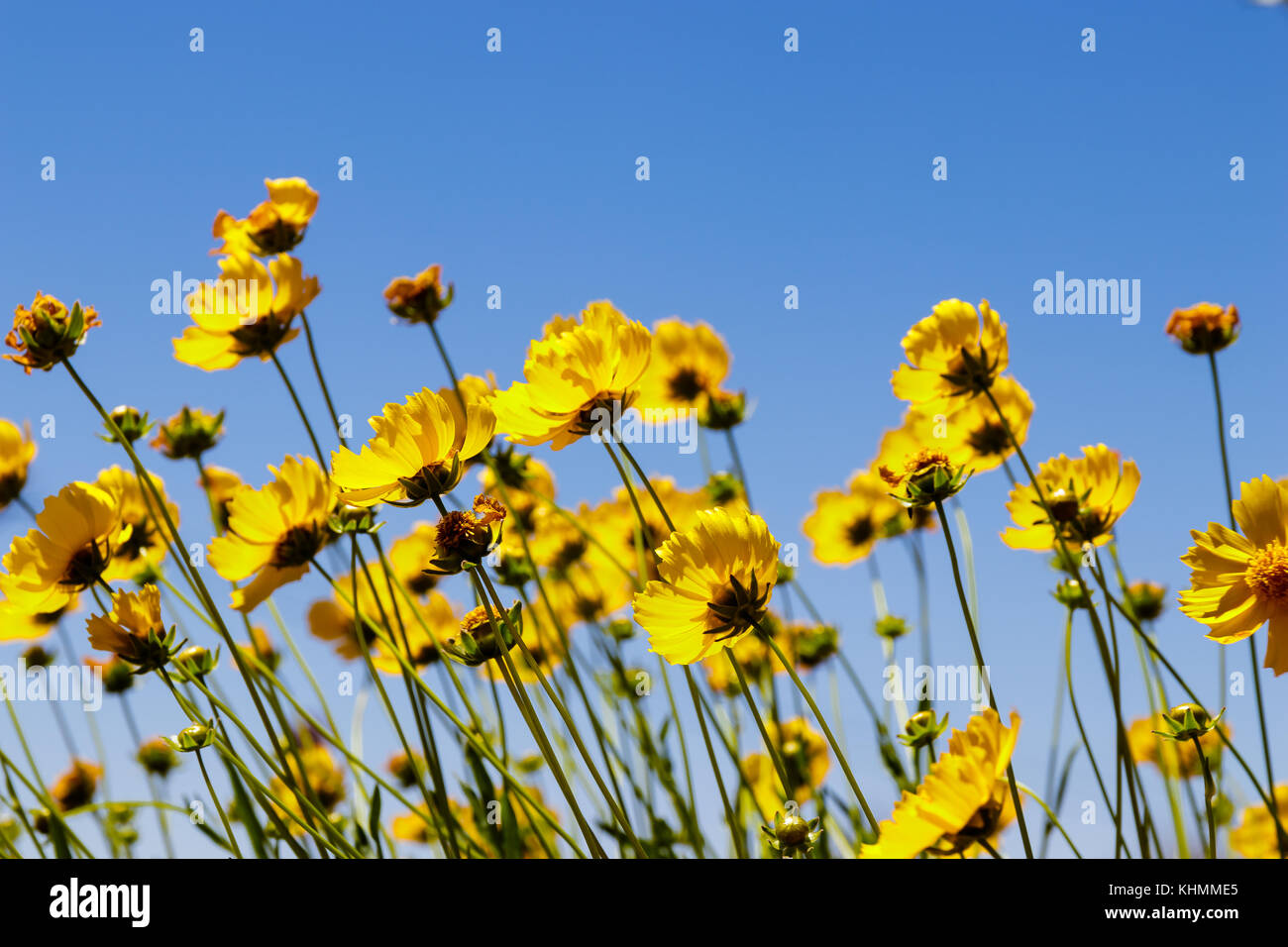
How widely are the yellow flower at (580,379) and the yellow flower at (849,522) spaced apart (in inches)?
46.3

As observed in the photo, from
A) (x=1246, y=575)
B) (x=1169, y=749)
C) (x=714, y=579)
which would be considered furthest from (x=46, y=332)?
(x=1169, y=749)

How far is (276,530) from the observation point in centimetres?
110

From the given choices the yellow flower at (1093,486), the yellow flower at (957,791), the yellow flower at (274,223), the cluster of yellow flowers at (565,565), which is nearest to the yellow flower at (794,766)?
the cluster of yellow flowers at (565,565)

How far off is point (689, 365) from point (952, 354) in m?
0.61

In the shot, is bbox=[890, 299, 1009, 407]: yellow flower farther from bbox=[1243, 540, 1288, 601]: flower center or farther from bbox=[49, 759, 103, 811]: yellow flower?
bbox=[49, 759, 103, 811]: yellow flower

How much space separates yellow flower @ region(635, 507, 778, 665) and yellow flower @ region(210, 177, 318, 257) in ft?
3.05

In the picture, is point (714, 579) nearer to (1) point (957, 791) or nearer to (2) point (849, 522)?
(1) point (957, 791)

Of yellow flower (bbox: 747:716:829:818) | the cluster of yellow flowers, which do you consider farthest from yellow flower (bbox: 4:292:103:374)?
yellow flower (bbox: 747:716:829:818)

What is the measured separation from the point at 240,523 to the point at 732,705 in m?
0.92

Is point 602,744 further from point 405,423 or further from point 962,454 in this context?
point 962,454

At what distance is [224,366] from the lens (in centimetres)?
122

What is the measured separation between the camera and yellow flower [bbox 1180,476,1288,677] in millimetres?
→ 743
